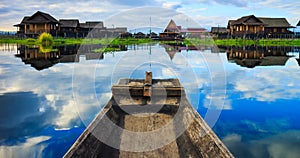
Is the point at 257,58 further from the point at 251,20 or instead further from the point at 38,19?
the point at 38,19

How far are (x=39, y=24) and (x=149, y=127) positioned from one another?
A: 4079cm

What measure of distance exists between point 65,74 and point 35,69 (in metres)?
2.85

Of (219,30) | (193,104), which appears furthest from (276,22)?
(193,104)

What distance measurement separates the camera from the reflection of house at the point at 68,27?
46656 mm

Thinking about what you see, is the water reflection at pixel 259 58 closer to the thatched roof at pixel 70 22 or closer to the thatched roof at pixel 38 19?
the thatched roof at pixel 38 19

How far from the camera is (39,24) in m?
42.2

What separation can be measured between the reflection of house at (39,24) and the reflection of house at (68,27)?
7.11 ft

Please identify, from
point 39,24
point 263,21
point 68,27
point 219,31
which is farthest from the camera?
point 219,31

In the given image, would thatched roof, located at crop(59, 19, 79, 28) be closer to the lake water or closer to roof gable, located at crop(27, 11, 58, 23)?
roof gable, located at crop(27, 11, 58, 23)

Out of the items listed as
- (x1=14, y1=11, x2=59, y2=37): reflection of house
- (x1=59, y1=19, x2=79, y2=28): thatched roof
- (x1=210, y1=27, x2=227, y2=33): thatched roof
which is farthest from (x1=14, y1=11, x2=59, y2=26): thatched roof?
(x1=210, y1=27, x2=227, y2=33): thatched roof

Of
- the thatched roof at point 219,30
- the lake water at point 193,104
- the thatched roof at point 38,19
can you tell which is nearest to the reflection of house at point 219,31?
the thatched roof at point 219,30

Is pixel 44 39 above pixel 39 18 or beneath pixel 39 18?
beneath

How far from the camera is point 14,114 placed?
27.1 ft

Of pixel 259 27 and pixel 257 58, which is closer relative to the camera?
pixel 257 58
